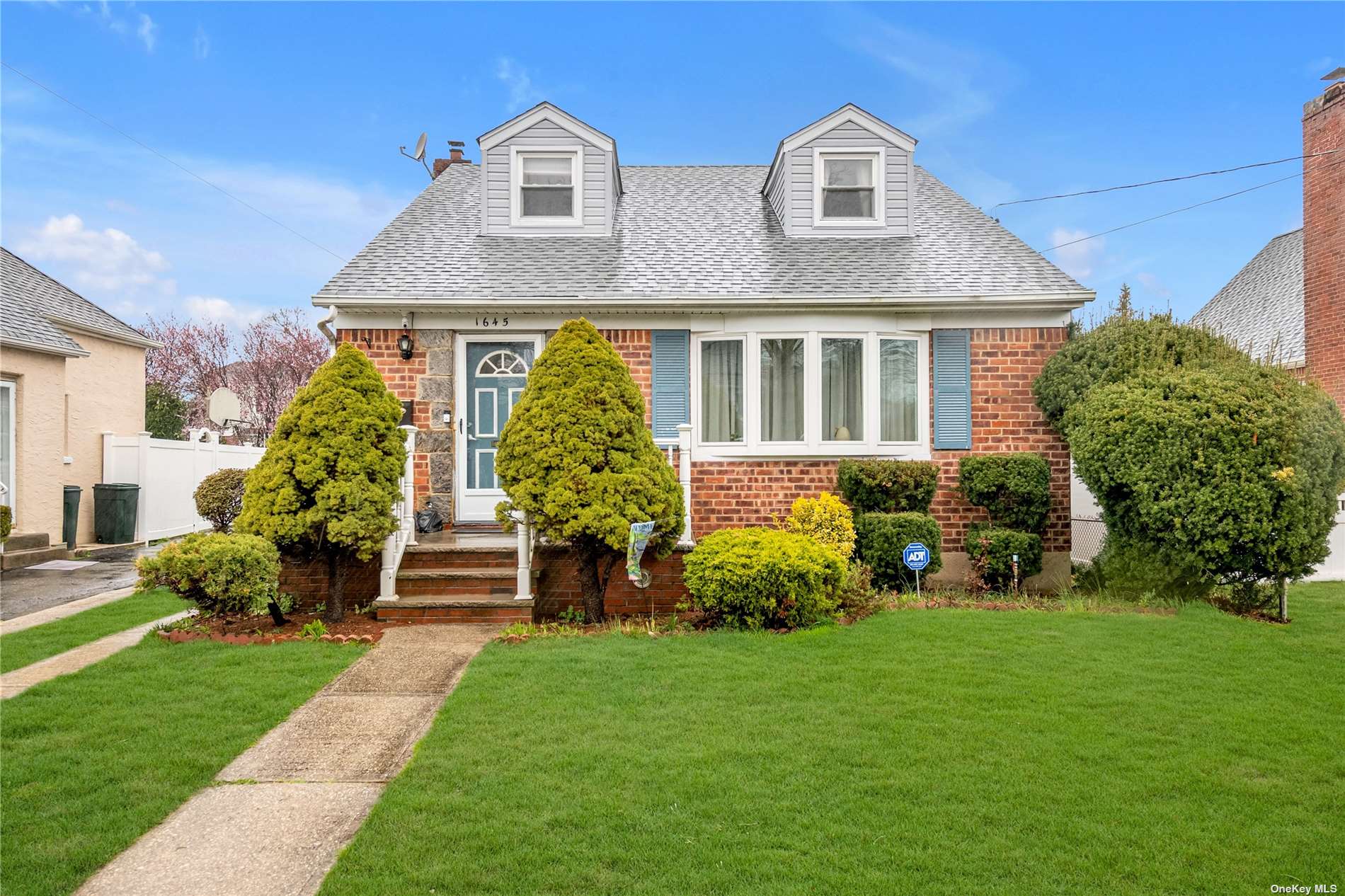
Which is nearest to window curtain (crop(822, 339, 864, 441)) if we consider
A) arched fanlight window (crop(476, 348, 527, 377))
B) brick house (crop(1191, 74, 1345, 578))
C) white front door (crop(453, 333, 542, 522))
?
white front door (crop(453, 333, 542, 522))

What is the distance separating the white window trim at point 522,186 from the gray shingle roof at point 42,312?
7791mm

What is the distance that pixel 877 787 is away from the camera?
372 centimetres

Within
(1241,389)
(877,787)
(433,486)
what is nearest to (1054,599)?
(1241,389)

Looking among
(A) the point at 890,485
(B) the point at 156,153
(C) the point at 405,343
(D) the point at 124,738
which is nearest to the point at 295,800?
(D) the point at 124,738

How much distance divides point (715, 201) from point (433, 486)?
6.11 metres

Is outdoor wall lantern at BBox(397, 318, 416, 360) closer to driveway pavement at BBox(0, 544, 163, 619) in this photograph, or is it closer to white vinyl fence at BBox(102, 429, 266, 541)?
driveway pavement at BBox(0, 544, 163, 619)

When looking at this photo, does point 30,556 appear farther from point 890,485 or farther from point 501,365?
point 890,485

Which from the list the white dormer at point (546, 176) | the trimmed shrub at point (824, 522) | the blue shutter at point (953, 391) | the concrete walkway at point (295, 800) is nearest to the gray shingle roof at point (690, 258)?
the white dormer at point (546, 176)

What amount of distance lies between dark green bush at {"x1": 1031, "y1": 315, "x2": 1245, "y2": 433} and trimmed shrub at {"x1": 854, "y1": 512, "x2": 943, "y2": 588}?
2350 mm

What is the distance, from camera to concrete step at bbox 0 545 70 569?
11.2 m

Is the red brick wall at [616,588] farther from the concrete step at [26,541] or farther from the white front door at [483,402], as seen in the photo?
the concrete step at [26,541]

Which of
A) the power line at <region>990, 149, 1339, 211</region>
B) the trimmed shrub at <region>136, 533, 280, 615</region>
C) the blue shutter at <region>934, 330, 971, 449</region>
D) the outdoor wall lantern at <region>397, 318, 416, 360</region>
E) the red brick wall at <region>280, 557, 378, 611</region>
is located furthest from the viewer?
the power line at <region>990, 149, 1339, 211</region>

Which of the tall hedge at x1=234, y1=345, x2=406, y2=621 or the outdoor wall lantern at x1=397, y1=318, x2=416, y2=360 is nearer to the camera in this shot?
the tall hedge at x1=234, y1=345, x2=406, y2=621

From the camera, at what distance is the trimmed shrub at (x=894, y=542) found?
8352 mm
